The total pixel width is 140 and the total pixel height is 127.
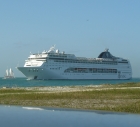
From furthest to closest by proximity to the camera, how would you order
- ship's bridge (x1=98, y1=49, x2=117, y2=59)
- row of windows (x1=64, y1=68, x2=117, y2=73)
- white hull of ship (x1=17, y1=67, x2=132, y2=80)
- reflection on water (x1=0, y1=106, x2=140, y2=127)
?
ship's bridge (x1=98, y1=49, x2=117, y2=59) → row of windows (x1=64, y1=68, x2=117, y2=73) → white hull of ship (x1=17, y1=67, x2=132, y2=80) → reflection on water (x1=0, y1=106, x2=140, y2=127)

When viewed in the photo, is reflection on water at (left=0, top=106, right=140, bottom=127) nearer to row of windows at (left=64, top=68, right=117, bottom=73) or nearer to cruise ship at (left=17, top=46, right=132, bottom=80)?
cruise ship at (left=17, top=46, right=132, bottom=80)

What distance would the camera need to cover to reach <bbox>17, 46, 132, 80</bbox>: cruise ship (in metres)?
120

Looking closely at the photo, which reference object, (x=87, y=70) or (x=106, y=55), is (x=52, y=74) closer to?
(x=87, y=70)

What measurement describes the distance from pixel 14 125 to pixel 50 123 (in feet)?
5.81

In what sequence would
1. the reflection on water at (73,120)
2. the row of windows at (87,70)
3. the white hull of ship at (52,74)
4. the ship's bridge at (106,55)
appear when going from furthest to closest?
1. the ship's bridge at (106,55)
2. the row of windows at (87,70)
3. the white hull of ship at (52,74)
4. the reflection on water at (73,120)

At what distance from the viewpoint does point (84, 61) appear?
424ft

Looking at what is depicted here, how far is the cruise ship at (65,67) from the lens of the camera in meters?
120

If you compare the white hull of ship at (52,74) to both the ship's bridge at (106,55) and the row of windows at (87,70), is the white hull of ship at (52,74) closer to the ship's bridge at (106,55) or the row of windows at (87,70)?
the row of windows at (87,70)

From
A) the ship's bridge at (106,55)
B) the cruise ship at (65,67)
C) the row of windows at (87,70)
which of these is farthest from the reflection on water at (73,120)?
the ship's bridge at (106,55)

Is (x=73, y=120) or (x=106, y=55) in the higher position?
(x=106, y=55)

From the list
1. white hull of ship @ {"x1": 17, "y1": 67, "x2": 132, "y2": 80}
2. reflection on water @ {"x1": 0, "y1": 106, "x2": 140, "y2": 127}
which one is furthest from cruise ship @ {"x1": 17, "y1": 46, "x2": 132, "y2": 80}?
reflection on water @ {"x1": 0, "y1": 106, "x2": 140, "y2": 127}

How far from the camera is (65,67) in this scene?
12369 centimetres

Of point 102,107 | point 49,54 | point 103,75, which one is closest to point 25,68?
point 49,54

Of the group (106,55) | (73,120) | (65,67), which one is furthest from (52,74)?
(73,120)
